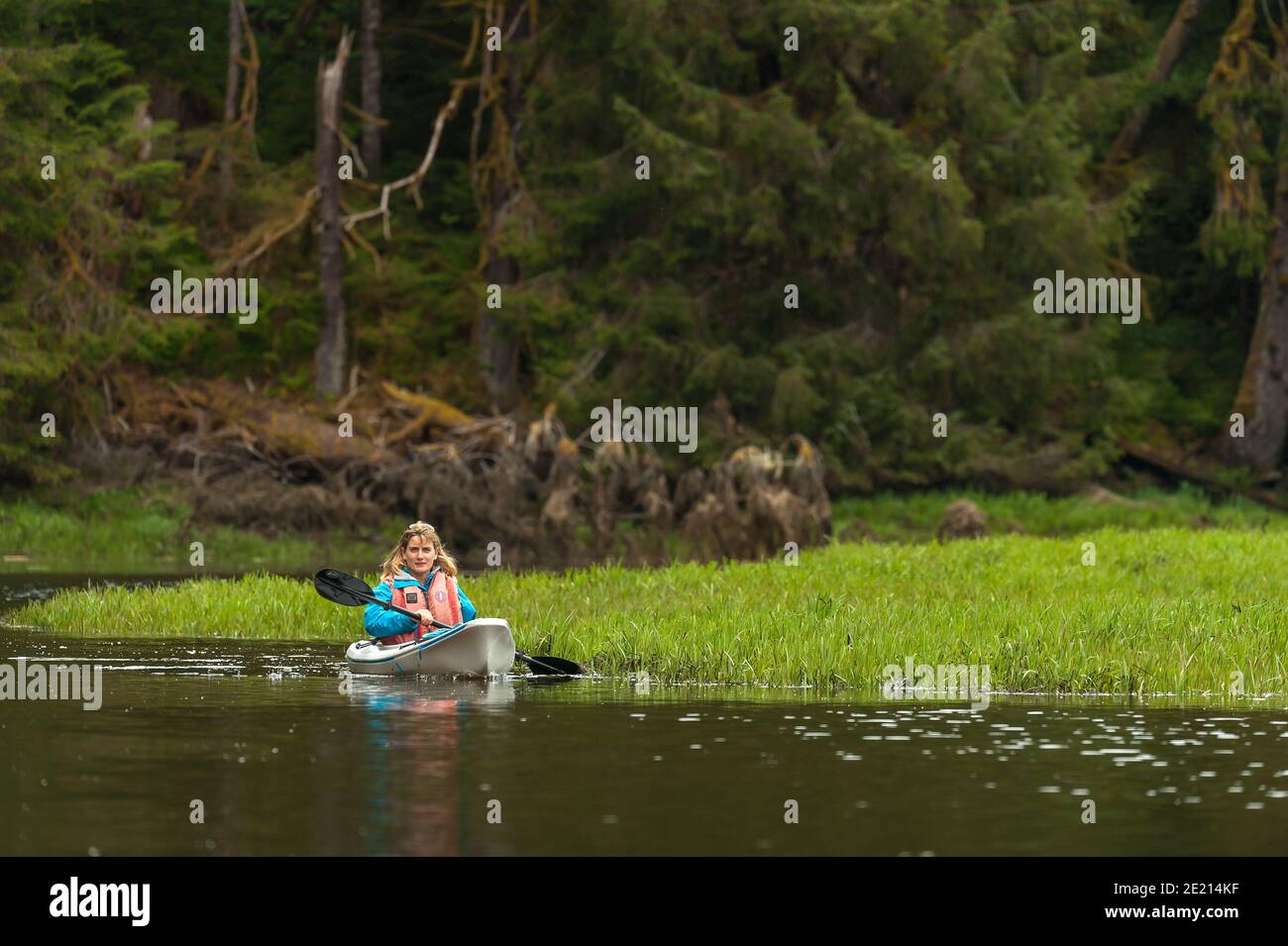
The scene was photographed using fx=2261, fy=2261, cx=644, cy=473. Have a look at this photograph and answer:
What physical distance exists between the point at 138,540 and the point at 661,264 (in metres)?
10.4

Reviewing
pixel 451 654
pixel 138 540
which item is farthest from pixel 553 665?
pixel 138 540

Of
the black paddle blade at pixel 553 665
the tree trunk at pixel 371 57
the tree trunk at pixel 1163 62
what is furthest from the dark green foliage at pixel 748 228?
the black paddle blade at pixel 553 665

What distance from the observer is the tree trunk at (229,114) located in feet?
140

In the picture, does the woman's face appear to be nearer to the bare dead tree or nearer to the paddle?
the paddle

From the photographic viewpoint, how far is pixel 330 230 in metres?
41.6

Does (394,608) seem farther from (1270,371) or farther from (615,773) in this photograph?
(1270,371)

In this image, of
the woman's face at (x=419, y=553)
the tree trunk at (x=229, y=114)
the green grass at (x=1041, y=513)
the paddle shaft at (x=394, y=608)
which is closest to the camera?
the paddle shaft at (x=394, y=608)

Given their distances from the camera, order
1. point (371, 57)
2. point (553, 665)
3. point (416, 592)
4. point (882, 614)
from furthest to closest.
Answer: point (371, 57)
point (882, 614)
point (416, 592)
point (553, 665)

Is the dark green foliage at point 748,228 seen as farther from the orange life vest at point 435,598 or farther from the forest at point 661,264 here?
the orange life vest at point 435,598

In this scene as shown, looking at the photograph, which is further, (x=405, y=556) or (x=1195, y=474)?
(x=1195, y=474)

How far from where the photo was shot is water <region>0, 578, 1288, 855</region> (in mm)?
10570

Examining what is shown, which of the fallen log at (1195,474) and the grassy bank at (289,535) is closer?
the grassy bank at (289,535)

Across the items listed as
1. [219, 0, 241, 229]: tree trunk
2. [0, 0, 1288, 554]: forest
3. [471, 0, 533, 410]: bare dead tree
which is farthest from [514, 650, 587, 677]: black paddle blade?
[219, 0, 241, 229]: tree trunk
